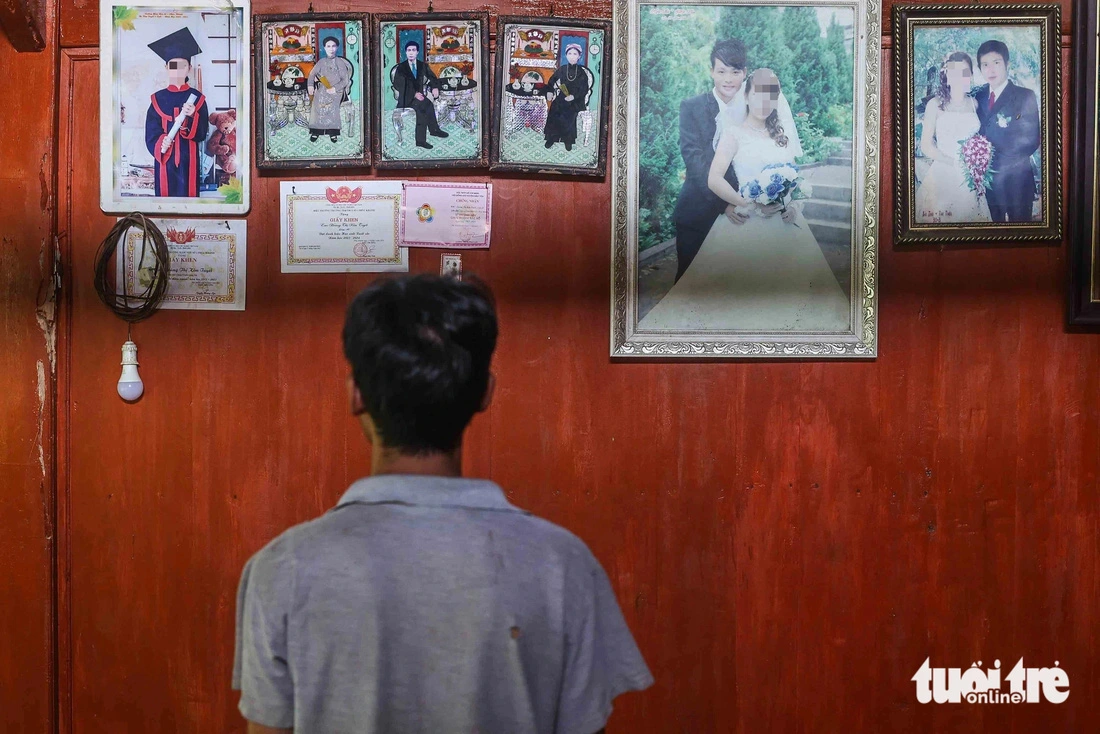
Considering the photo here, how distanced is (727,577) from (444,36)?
1.82 metres

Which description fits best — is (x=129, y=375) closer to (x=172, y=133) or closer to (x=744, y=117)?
(x=172, y=133)

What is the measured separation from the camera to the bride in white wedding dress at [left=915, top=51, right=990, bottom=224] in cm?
228

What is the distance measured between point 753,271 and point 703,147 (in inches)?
15.6

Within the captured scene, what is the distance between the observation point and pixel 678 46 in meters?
2.28

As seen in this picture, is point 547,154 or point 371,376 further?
→ point 547,154

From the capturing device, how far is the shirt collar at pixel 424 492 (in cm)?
91

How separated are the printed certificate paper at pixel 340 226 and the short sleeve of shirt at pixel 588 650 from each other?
59.5 inches

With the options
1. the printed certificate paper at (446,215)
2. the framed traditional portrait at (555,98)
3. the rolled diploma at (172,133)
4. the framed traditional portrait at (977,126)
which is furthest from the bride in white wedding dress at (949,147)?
the rolled diploma at (172,133)

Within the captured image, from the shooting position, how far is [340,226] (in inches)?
90.6

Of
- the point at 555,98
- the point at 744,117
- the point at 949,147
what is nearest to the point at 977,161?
the point at 949,147

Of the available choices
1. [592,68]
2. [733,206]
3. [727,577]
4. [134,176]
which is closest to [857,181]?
[733,206]

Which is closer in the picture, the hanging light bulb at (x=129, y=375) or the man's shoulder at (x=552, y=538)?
the man's shoulder at (x=552, y=538)

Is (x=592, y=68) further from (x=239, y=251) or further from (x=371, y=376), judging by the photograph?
(x=371, y=376)

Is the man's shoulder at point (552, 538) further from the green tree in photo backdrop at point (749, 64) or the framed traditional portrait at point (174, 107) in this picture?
the framed traditional portrait at point (174, 107)
